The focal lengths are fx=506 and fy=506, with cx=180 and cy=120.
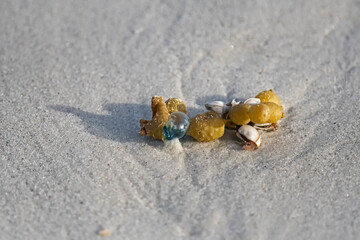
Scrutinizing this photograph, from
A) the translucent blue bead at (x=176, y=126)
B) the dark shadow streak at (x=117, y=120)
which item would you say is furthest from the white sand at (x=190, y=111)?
the translucent blue bead at (x=176, y=126)

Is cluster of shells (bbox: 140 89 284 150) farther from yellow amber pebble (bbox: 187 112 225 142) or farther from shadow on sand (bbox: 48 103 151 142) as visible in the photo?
shadow on sand (bbox: 48 103 151 142)

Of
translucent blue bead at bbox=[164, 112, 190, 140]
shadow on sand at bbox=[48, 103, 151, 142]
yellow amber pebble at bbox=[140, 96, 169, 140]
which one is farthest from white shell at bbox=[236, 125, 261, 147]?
shadow on sand at bbox=[48, 103, 151, 142]

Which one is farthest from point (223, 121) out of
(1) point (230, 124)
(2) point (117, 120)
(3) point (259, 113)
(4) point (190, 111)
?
(2) point (117, 120)

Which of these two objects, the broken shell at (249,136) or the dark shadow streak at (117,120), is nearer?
the broken shell at (249,136)

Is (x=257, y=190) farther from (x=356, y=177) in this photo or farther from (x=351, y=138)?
(x=351, y=138)

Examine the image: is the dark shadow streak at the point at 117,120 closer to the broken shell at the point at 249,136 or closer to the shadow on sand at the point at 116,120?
the shadow on sand at the point at 116,120

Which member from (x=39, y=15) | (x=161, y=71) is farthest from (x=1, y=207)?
(x=39, y=15)
